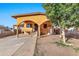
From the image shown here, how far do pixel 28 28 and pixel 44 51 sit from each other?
1.83 ft

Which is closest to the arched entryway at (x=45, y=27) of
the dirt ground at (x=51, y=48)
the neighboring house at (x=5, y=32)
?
the dirt ground at (x=51, y=48)

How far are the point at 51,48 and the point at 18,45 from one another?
618 millimetres

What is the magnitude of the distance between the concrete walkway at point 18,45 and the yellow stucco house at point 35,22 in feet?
0.51

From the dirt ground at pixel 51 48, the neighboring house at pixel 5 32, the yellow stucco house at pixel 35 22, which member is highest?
the yellow stucco house at pixel 35 22

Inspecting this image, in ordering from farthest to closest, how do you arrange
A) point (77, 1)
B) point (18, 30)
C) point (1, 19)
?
point (18, 30) → point (1, 19) → point (77, 1)

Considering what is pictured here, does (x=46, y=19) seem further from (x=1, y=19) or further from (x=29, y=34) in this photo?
(x=1, y=19)

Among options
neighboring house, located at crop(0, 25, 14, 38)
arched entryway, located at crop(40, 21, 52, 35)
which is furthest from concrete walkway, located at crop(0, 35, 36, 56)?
arched entryway, located at crop(40, 21, 52, 35)

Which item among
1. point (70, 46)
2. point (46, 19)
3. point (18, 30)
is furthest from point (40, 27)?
point (70, 46)

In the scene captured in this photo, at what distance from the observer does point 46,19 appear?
3420 mm

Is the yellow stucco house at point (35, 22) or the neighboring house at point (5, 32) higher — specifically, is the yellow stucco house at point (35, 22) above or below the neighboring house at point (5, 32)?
above

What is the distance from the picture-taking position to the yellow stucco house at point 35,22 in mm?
3408

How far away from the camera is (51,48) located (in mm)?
3246

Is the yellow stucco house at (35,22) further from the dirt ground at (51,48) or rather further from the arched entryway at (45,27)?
the dirt ground at (51,48)

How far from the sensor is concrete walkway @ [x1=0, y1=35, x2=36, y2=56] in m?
2.99
